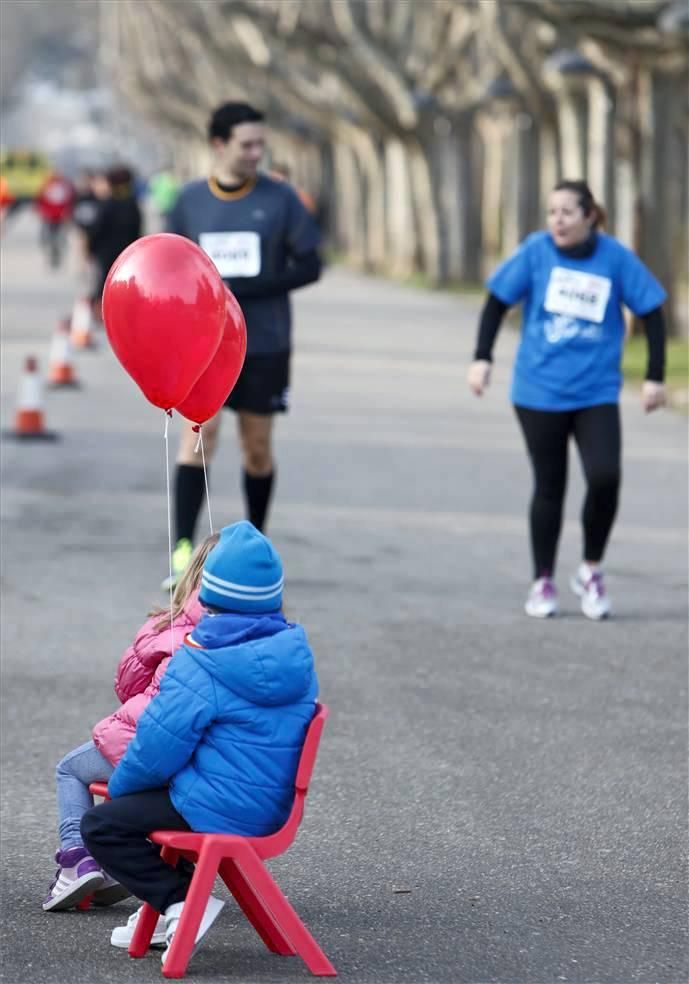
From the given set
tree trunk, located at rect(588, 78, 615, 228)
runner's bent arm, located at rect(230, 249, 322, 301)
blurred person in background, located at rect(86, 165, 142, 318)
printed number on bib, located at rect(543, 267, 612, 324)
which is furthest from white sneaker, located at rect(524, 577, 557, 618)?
tree trunk, located at rect(588, 78, 615, 228)

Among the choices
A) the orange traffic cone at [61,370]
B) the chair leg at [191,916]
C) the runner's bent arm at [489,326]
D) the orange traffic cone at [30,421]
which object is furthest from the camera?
the orange traffic cone at [61,370]

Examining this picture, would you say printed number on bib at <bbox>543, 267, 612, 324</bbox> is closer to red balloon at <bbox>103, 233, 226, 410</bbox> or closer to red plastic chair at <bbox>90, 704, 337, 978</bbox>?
red balloon at <bbox>103, 233, 226, 410</bbox>

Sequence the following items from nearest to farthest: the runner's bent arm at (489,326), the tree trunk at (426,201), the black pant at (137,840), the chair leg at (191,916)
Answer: the chair leg at (191,916) < the black pant at (137,840) < the runner's bent arm at (489,326) < the tree trunk at (426,201)

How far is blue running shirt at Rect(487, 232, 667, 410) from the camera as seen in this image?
8.41 m

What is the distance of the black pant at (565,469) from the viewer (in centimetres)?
849

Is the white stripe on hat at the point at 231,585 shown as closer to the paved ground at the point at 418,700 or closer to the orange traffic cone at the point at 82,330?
the paved ground at the point at 418,700

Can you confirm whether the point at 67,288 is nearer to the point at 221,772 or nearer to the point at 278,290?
the point at 278,290

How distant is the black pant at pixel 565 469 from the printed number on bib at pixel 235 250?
130 cm

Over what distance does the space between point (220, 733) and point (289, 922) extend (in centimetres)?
45

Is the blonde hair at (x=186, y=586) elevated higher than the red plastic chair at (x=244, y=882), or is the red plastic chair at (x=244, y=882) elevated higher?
the blonde hair at (x=186, y=586)

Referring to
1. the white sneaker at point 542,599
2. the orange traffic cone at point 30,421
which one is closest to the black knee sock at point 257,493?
the white sneaker at point 542,599

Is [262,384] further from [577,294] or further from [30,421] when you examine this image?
[30,421]

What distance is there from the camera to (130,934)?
470 cm

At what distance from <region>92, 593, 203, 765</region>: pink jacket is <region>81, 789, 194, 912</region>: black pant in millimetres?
288
